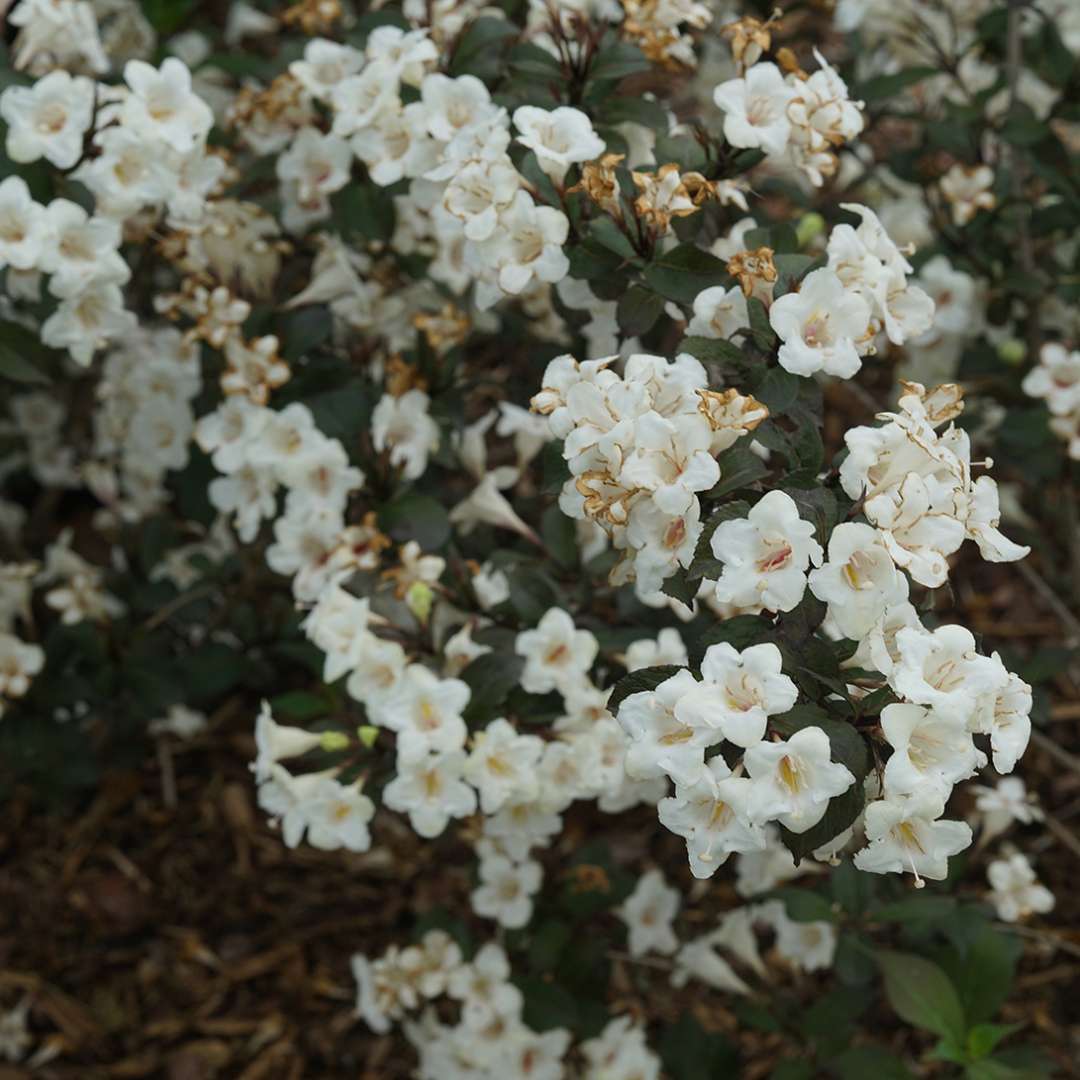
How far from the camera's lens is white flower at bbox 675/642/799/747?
125 centimetres

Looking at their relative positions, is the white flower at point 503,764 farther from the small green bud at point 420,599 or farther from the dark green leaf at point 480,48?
the dark green leaf at point 480,48

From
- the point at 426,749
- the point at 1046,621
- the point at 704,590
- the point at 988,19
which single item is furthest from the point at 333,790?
the point at 1046,621

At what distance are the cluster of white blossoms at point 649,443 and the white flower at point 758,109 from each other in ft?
1.23

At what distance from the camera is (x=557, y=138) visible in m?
1.68

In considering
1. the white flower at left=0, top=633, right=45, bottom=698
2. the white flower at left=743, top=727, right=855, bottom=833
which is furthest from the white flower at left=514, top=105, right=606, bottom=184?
the white flower at left=0, top=633, right=45, bottom=698

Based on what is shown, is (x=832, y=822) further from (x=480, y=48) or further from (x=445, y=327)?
(x=480, y=48)

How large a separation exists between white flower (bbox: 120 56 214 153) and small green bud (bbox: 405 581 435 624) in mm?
679

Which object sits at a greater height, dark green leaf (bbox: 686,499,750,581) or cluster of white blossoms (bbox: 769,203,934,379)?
cluster of white blossoms (bbox: 769,203,934,379)

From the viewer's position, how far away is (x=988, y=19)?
2.43 metres

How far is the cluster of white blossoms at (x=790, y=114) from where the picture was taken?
1672 mm

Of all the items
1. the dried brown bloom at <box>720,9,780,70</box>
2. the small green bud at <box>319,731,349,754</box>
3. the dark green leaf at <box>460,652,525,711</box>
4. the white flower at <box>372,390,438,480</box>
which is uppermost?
the dried brown bloom at <box>720,9,780,70</box>

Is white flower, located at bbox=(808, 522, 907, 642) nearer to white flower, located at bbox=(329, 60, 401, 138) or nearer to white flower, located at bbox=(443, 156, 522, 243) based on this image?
white flower, located at bbox=(443, 156, 522, 243)

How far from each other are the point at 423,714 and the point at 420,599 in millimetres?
184

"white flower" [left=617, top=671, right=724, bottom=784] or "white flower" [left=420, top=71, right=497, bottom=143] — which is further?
"white flower" [left=420, top=71, right=497, bottom=143]
